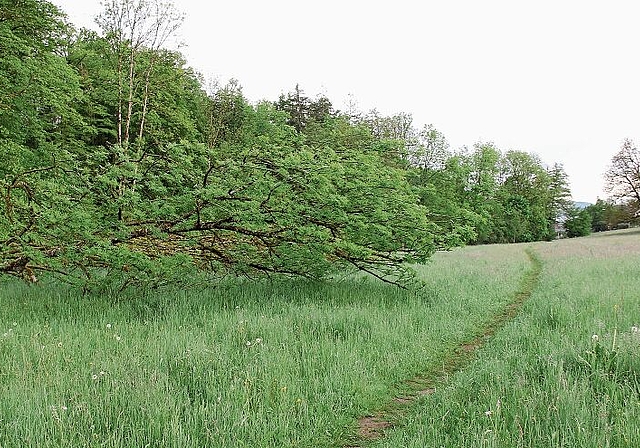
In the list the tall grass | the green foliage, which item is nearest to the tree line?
the green foliage

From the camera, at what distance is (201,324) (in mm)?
7785

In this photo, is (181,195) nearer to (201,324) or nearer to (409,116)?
(201,324)

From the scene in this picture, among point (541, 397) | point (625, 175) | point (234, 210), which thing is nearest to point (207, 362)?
point (541, 397)

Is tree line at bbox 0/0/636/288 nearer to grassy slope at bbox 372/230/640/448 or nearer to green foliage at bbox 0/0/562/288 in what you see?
green foliage at bbox 0/0/562/288

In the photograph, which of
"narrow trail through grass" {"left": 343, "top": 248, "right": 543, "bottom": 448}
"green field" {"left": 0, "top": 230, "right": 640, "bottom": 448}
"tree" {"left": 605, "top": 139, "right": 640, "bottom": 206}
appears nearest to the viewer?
"green field" {"left": 0, "top": 230, "right": 640, "bottom": 448}

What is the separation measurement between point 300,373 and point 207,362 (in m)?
1.12

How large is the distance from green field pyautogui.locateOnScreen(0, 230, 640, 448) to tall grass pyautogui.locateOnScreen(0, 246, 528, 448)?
21 millimetres

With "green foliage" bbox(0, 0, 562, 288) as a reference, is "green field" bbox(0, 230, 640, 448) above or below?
below

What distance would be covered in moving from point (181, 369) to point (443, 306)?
21.2 ft

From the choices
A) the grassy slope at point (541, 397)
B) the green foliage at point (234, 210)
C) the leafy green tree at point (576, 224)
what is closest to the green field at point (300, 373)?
the grassy slope at point (541, 397)

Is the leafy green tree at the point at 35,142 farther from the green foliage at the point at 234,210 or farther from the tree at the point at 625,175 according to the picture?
the tree at the point at 625,175

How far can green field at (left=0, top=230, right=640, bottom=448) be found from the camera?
4.01m

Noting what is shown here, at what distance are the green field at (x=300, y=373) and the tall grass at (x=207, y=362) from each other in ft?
0.07

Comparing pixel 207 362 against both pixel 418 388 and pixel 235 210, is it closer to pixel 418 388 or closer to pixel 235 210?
pixel 418 388
